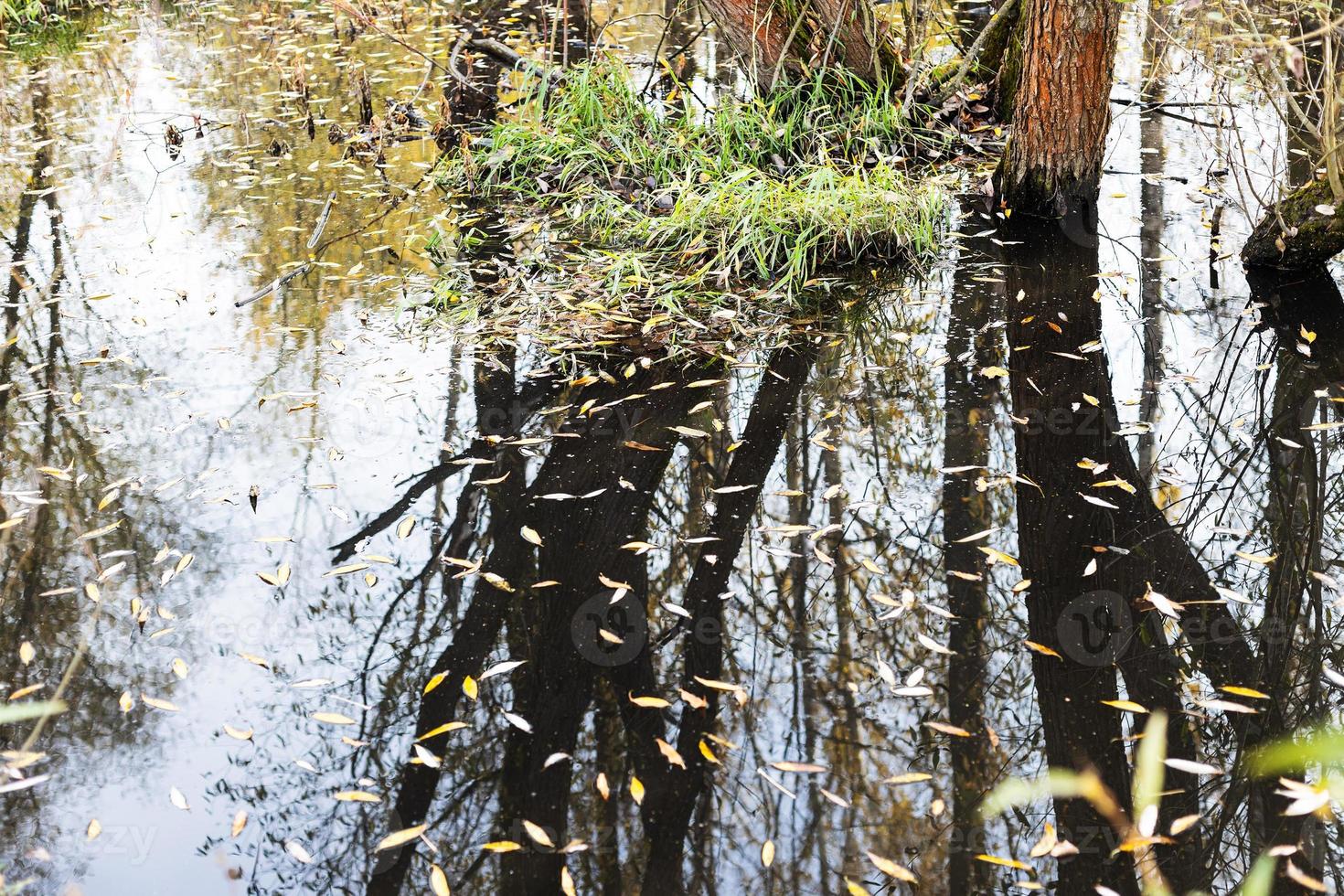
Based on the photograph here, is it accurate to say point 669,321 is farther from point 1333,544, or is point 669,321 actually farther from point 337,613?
point 1333,544

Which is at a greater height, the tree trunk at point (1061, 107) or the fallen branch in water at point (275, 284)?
the tree trunk at point (1061, 107)

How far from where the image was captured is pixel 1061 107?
18.1ft

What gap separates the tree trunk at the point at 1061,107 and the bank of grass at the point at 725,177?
0.47 m

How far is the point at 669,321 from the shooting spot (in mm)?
5043

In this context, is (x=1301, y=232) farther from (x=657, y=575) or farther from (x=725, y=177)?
(x=657, y=575)

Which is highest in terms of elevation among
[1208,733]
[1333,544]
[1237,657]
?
[1333,544]

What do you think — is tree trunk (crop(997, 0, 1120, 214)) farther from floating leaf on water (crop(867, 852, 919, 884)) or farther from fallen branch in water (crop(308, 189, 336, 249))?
floating leaf on water (crop(867, 852, 919, 884))

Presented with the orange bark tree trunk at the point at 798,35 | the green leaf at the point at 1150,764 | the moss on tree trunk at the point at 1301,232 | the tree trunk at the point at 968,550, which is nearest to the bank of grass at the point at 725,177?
the orange bark tree trunk at the point at 798,35

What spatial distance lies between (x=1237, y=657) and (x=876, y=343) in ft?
7.13

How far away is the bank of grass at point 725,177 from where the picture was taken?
18.2 feet

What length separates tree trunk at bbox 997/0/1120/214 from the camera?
5.29m

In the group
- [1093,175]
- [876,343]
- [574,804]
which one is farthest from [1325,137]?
[574,804]

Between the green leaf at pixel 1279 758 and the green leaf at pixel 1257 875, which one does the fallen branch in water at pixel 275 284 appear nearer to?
the green leaf at pixel 1279 758

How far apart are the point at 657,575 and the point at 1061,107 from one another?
3472 mm
